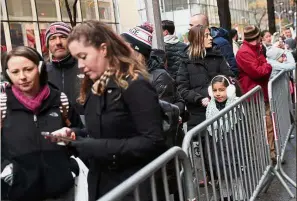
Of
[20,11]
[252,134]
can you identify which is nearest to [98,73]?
[252,134]

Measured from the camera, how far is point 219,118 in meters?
3.52

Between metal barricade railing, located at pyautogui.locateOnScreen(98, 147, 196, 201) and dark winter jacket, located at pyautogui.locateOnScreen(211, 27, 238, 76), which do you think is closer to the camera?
metal barricade railing, located at pyautogui.locateOnScreen(98, 147, 196, 201)

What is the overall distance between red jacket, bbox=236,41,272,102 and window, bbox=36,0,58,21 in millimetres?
12283

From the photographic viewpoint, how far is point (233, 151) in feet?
12.2

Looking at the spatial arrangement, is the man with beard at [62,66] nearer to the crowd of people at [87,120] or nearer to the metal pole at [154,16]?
the crowd of people at [87,120]

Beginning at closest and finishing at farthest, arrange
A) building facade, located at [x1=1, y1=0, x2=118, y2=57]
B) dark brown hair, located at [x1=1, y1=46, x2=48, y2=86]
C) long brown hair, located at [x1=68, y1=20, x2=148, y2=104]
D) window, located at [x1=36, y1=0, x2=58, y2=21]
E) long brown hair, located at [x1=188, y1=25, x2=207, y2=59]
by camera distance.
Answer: long brown hair, located at [x1=68, y1=20, x2=148, y2=104] < dark brown hair, located at [x1=1, y1=46, x2=48, y2=86] < long brown hair, located at [x1=188, y1=25, x2=207, y2=59] < building facade, located at [x1=1, y1=0, x2=118, y2=57] < window, located at [x1=36, y1=0, x2=58, y2=21]

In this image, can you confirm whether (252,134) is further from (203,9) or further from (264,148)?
(203,9)

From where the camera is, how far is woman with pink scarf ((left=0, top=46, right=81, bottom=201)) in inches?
104

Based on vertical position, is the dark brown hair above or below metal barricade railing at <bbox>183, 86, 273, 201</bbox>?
above

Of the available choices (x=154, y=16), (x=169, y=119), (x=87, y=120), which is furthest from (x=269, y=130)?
(x=87, y=120)

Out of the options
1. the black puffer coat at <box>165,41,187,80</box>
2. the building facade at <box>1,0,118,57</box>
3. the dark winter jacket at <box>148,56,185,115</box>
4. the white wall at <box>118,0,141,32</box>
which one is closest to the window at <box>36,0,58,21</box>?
the building facade at <box>1,0,118,57</box>

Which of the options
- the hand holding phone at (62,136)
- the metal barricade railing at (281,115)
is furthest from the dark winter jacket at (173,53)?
the hand holding phone at (62,136)

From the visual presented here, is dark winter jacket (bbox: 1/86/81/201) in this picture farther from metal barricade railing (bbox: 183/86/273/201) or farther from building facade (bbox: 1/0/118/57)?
building facade (bbox: 1/0/118/57)

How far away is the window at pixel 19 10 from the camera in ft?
50.1
